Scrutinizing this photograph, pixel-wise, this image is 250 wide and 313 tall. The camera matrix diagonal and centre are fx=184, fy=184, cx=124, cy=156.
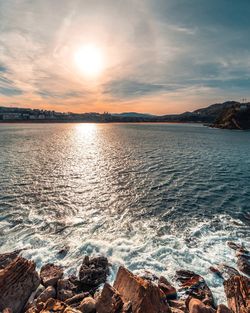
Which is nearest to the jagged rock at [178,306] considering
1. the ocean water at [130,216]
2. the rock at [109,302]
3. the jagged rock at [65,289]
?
the ocean water at [130,216]

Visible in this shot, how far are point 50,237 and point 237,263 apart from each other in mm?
11989

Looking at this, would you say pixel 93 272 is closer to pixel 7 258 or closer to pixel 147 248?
pixel 147 248

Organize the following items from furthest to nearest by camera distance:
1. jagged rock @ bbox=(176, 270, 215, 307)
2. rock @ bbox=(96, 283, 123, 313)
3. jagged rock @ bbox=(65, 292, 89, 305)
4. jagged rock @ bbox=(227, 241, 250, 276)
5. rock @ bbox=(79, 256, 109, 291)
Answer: jagged rock @ bbox=(227, 241, 250, 276) < rock @ bbox=(79, 256, 109, 291) < jagged rock @ bbox=(176, 270, 215, 307) < jagged rock @ bbox=(65, 292, 89, 305) < rock @ bbox=(96, 283, 123, 313)

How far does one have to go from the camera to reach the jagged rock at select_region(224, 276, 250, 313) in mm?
7181

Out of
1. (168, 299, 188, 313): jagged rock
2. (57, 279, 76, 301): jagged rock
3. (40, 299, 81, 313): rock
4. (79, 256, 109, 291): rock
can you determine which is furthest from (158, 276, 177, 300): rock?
(40, 299, 81, 313): rock

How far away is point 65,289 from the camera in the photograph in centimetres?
848

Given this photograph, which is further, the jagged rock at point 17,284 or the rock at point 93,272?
the rock at point 93,272

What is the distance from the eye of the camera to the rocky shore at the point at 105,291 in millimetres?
6840

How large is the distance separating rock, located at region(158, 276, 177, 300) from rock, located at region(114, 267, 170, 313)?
4.70 feet

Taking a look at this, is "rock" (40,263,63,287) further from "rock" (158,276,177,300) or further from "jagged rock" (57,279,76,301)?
"rock" (158,276,177,300)

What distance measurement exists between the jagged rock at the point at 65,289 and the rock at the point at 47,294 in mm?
231

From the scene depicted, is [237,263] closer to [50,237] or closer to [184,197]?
[184,197]

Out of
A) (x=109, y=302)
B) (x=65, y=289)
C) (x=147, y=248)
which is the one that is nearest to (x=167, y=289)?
(x=109, y=302)

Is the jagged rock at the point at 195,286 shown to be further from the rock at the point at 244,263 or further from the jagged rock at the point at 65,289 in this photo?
the jagged rock at the point at 65,289
